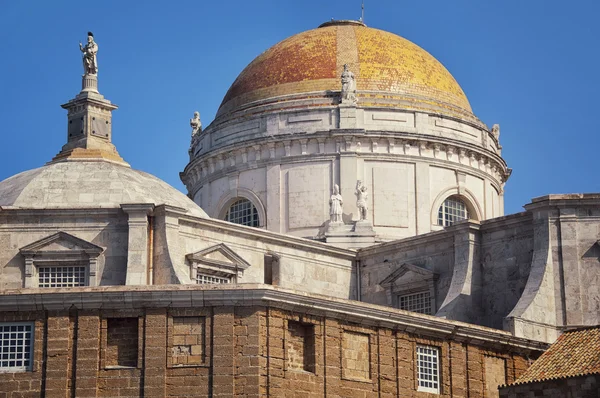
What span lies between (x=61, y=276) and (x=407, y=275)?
47.7 ft

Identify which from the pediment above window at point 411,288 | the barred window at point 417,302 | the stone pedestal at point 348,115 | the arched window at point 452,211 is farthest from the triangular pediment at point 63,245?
the arched window at point 452,211

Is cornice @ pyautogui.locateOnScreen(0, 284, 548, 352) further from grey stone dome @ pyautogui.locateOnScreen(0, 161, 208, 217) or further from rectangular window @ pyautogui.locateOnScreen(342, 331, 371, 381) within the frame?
grey stone dome @ pyautogui.locateOnScreen(0, 161, 208, 217)

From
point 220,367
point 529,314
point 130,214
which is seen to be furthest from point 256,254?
point 220,367

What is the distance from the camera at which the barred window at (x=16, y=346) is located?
50.6 metres

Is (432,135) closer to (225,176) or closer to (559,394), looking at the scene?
(225,176)

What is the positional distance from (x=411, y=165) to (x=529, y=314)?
1961cm

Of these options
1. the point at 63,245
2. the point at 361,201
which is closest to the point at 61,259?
the point at 63,245

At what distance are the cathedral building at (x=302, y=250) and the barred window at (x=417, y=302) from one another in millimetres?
86

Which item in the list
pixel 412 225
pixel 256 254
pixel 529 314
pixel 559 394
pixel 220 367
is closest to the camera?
pixel 220 367

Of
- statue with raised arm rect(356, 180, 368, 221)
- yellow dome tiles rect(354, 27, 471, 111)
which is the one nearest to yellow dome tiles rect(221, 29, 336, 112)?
yellow dome tiles rect(354, 27, 471, 111)

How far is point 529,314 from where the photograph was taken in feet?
198

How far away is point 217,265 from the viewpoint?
211 ft

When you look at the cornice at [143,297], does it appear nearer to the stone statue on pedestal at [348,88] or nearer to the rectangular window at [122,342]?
the rectangular window at [122,342]

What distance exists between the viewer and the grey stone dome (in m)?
64.1
